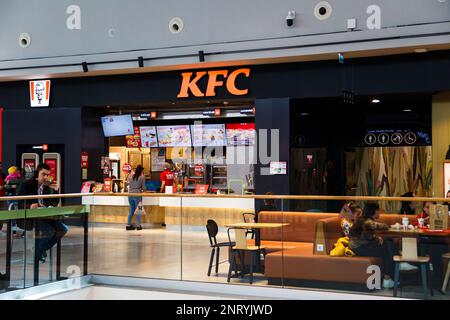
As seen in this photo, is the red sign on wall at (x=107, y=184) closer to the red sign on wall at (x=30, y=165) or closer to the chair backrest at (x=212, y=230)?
the red sign on wall at (x=30, y=165)

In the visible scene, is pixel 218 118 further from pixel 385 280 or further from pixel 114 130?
pixel 385 280

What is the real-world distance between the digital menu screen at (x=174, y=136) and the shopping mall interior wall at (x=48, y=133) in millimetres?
2025

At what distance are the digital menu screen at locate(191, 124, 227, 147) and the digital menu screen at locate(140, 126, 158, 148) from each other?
44.3 inches

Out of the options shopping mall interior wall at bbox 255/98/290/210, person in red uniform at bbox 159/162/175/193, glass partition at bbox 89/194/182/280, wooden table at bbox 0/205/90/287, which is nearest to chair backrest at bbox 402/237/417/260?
glass partition at bbox 89/194/182/280

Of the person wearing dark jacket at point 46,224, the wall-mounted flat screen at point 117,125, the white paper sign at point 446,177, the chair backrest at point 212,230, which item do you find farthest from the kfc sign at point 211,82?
the chair backrest at point 212,230

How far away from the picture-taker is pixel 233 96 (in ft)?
42.3

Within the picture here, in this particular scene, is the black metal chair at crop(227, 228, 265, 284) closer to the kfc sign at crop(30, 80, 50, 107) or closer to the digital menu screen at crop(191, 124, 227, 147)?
the digital menu screen at crop(191, 124, 227, 147)

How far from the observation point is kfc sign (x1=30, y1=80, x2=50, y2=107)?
582 inches

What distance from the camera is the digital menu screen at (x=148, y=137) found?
50.9 feet

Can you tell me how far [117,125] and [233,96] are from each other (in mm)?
3340

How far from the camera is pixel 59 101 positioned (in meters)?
14.8

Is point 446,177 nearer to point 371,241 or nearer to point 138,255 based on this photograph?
point 371,241

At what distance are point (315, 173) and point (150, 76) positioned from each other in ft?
14.6

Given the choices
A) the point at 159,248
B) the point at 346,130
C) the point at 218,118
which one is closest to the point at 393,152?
the point at 346,130
